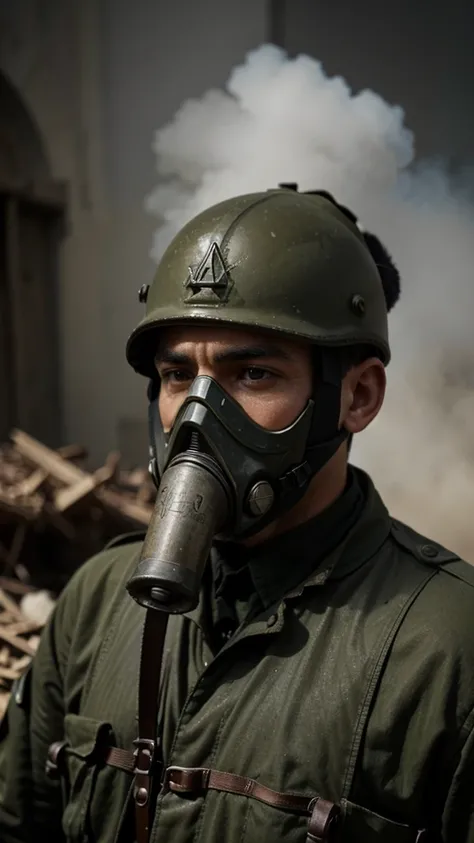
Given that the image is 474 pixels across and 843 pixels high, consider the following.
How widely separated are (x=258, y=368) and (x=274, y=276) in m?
0.18

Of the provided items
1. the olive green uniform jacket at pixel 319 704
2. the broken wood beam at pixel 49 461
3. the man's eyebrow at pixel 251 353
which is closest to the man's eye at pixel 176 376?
the man's eyebrow at pixel 251 353

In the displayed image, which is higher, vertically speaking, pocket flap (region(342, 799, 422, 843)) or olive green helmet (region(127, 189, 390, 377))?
olive green helmet (region(127, 189, 390, 377))

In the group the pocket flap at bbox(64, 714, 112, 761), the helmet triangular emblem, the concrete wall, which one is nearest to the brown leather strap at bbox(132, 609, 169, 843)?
the pocket flap at bbox(64, 714, 112, 761)

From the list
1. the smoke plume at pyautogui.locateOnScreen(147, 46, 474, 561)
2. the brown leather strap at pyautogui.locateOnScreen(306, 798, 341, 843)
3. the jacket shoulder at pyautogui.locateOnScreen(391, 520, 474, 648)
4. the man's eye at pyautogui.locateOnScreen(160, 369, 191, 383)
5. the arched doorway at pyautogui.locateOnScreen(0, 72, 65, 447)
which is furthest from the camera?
the arched doorway at pyautogui.locateOnScreen(0, 72, 65, 447)

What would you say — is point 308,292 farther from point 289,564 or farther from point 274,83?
point 274,83

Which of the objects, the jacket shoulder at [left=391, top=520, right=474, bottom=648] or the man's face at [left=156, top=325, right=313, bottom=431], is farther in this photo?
the man's face at [left=156, top=325, right=313, bottom=431]

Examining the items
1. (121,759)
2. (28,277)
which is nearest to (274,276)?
(121,759)

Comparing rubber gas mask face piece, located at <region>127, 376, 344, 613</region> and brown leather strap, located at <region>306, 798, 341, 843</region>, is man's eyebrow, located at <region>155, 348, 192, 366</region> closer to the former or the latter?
rubber gas mask face piece, located at <region>127, 376, 344, 613</region>

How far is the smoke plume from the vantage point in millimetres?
2219

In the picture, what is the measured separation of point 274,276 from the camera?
1485 millimetres

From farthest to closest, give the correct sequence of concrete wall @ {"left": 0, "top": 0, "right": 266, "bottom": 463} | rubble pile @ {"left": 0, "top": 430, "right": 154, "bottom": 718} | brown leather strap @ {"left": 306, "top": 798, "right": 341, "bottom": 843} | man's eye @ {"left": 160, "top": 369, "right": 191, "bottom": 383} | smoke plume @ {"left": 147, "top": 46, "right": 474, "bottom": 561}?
rubble pile @ {"left": 0, "top": 430, "right": 154, "bottom": 718} → concrete wall @ {"left": 0, "top": 0, "right": 266, "bottom": 463} → smoke plume @ {"left": 147, "top": 46, "right": 474, "bottom": 561} → man's eye @ {"left": 160, "top": 369, "right": 191, "bottom": 383} → brown leather strap @ {"left": 306, "top": 798, "right": 341, "bottom": 843}

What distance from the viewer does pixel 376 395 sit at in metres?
1.61

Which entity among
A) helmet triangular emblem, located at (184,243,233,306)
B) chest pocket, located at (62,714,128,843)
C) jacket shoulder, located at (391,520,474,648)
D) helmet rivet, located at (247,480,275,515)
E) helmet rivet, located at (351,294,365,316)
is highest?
helmet rivet, located at (351,294,365,316)

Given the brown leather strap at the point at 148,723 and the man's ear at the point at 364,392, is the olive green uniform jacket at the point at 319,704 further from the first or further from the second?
the man's ear at the point at 364,392
